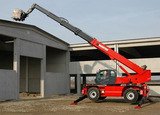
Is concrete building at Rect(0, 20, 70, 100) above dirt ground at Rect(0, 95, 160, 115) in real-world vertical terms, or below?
above

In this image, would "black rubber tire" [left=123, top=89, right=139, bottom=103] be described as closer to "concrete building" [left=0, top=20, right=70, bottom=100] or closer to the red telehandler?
the red telehandler

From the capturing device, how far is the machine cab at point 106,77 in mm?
18453

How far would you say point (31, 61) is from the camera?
30438 millimetres

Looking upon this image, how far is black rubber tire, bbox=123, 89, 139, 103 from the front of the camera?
16.8 m

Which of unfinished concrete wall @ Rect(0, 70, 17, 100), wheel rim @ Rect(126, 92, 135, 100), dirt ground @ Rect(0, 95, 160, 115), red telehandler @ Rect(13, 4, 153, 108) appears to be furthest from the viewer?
unfinished concrete wall @ Rect(0, 70, 17, 100)

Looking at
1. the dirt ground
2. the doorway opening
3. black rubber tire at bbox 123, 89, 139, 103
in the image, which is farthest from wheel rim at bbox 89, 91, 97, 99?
the doorway opening

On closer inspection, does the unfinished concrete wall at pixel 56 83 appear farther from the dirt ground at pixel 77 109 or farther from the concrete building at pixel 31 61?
the dirt ground at pixel 77 109

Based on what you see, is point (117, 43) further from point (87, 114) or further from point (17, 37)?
point (87, 114)

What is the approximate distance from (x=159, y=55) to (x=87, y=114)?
28.8m

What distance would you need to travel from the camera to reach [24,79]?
3020cm

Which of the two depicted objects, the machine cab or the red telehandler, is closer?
the red telehandler

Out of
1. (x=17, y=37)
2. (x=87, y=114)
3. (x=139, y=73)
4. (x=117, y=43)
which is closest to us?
(x=87, y=114)

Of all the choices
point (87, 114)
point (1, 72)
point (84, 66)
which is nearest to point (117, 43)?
point (84, 66)

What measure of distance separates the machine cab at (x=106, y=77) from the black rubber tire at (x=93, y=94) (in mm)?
729
